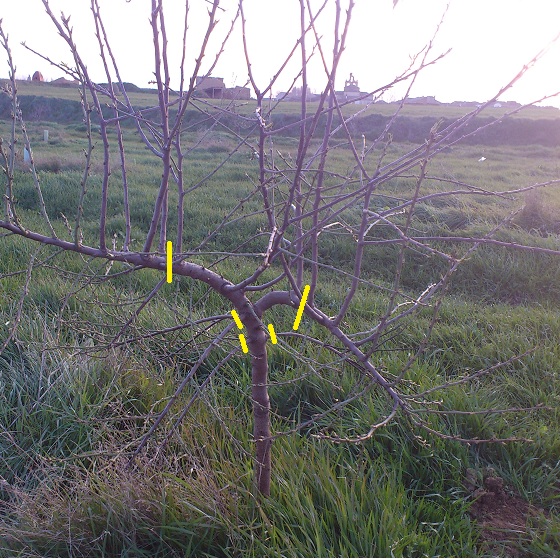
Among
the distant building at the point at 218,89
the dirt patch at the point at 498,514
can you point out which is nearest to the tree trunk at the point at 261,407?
the dirt patch at the point at 498,514

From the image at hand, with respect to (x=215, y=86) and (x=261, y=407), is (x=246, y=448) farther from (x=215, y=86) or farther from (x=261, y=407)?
(x=215, y=86)

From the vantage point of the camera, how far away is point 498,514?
2039mm

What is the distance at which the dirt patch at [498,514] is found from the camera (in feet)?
6.12

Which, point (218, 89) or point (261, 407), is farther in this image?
point (218, 89)

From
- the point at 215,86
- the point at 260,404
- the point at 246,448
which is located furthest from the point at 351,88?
the point at 246,448

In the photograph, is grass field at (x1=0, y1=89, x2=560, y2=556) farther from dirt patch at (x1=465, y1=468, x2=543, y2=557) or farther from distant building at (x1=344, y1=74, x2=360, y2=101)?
distant building at (x1=344, y1=74, x2=360, y2=101)

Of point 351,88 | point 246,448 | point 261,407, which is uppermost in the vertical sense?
point 351,88

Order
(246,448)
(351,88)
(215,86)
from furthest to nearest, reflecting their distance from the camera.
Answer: (246,448) → (215,86) → (351,88)

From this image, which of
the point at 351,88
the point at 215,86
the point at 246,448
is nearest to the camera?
the point at 351,88

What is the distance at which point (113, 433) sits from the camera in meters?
2.37

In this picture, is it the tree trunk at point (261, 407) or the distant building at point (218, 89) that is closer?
the tree trunk at point (261, 407)

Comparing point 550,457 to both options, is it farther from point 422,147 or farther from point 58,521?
point 58,521

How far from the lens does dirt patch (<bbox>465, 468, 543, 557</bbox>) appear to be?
6.12 feet

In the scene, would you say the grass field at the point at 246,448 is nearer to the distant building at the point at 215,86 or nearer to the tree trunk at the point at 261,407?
the tree trunk at the point at 261,407
